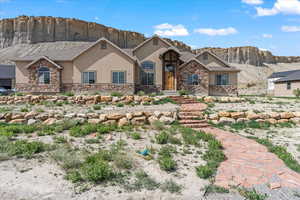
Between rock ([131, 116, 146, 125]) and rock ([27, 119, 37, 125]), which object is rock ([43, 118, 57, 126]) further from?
rock ([131, 116, 146, 125])

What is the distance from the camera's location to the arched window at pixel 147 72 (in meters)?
21.1

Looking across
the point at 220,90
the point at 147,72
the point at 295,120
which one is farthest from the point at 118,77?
the point at 295,120

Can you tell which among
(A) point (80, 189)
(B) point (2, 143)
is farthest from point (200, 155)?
(B) point (2, 143)

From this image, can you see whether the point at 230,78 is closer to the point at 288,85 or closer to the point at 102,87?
the point at 102,87

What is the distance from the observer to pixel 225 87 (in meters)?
22.0

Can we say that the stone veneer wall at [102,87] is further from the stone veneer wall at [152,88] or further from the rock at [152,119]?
the rock at [152,119]

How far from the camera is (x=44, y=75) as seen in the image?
19.9 m

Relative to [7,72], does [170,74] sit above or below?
below

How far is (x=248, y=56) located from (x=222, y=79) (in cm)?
8516

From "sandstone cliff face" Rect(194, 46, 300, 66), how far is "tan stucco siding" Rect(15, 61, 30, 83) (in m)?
83.0

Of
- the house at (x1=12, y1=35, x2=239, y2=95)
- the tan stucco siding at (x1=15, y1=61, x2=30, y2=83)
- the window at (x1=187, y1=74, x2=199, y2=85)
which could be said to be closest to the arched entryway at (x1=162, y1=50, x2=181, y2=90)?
the house at (x1=12, y1=35, x2=239, y2=95)

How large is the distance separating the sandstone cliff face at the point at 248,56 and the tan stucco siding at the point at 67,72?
8143 cm

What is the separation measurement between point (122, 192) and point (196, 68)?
18603 millimetres

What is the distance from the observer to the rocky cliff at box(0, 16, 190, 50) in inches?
2662
